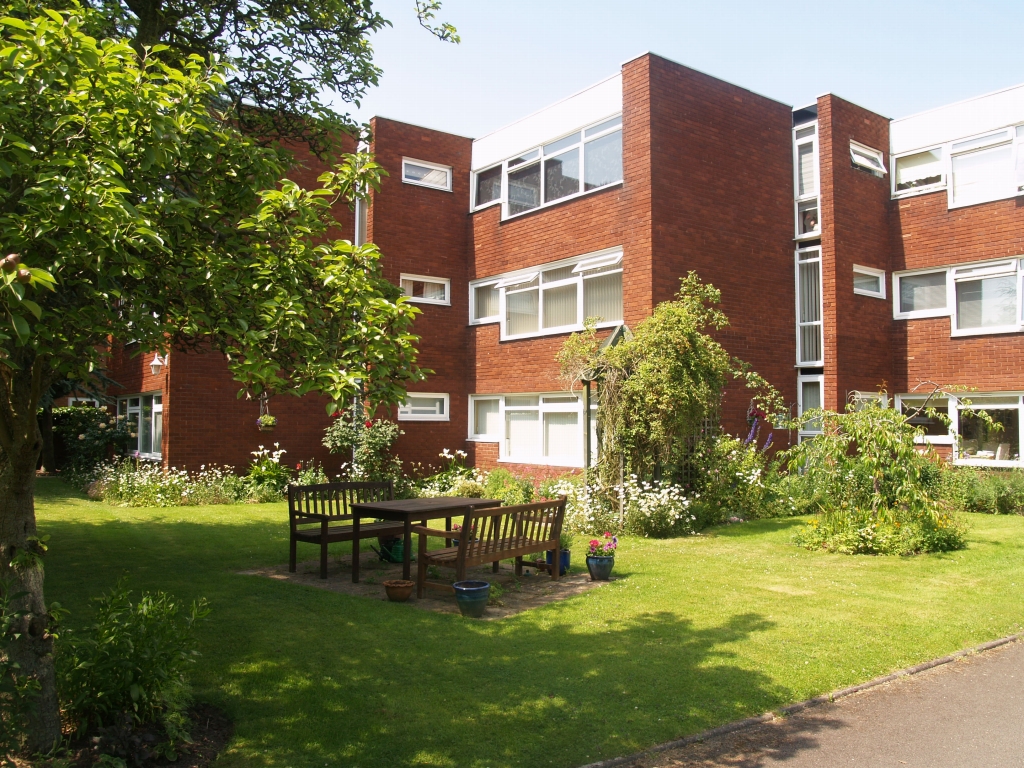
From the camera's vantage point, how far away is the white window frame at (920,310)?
17.2 metres

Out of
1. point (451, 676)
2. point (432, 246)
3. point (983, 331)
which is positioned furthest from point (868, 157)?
point (451, 676)

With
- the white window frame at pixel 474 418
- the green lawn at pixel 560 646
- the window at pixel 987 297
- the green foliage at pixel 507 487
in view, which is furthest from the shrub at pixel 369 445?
the window at pixel 987 297

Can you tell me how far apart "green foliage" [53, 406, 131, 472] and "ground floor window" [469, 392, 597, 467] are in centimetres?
866

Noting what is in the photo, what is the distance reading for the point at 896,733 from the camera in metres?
4.87

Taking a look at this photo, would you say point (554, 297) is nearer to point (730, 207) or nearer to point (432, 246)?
point (432, 246)

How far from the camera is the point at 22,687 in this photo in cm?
395

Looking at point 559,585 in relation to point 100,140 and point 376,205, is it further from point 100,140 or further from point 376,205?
point 376,205

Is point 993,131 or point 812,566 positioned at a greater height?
point 993,131

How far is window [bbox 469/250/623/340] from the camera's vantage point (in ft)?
52.3

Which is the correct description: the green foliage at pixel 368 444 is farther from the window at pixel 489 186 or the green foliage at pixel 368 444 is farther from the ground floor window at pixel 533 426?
the window at pixel 489 186

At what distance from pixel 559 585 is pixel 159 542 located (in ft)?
19.6

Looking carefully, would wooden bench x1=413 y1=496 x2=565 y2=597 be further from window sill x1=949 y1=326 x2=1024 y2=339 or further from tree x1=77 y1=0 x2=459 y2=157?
window sill x1=949 y1=326 x2=1024 y2=339

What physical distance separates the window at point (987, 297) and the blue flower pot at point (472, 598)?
13509 mm

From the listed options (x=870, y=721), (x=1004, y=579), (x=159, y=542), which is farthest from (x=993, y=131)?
(x=159, y=542)
